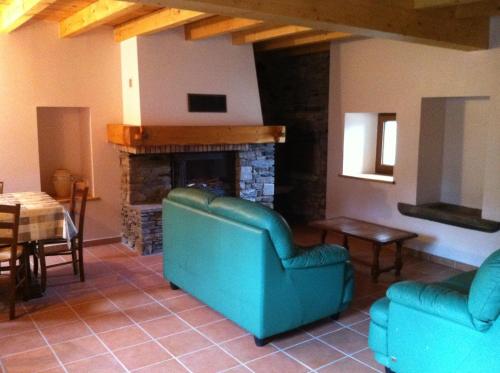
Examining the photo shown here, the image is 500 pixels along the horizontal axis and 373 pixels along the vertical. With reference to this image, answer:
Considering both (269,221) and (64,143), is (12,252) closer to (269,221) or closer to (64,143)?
(269,221)

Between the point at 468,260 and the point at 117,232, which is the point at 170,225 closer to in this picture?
the point at 117,232

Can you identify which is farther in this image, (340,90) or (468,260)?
(340,90)

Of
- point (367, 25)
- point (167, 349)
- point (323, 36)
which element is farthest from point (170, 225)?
point (323, 36)

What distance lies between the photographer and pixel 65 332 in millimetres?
3443

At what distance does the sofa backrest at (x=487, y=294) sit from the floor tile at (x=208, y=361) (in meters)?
1.50

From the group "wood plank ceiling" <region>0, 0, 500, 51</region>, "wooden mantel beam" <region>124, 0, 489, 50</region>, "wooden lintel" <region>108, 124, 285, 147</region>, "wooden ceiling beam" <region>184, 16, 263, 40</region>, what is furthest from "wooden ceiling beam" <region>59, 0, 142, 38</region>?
"wooden mantel beam" <region>124, 0, 489, 50</region>

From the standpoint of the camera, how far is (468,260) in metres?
4.93

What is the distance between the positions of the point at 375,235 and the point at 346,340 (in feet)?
4.80

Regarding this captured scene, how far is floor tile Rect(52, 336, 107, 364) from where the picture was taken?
3.09m

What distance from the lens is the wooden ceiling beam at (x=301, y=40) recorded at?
17.9 ft

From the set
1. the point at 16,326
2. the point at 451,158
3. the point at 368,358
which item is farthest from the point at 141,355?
the point at 451,158

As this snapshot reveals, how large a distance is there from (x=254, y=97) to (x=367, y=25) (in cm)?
270

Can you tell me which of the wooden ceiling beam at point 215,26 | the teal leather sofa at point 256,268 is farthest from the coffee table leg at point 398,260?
the wooden ceiling beam at point 215,26

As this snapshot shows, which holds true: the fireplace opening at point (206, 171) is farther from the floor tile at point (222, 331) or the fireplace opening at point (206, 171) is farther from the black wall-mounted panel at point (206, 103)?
the floor tile at point (222, 331)
